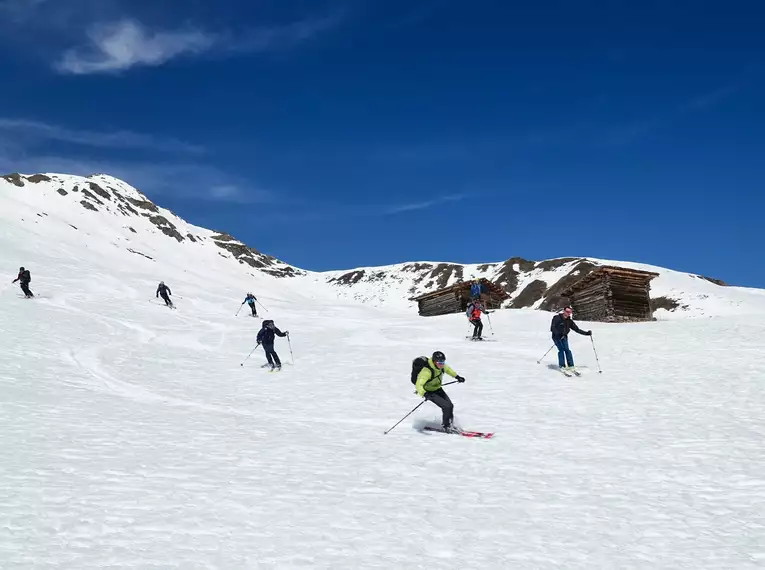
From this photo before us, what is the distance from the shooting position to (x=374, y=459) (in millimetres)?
9148

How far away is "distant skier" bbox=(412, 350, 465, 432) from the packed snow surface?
0.51 meters

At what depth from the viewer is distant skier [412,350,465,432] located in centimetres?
1130

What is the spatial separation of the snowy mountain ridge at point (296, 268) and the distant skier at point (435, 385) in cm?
5853

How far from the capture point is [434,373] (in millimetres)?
11398

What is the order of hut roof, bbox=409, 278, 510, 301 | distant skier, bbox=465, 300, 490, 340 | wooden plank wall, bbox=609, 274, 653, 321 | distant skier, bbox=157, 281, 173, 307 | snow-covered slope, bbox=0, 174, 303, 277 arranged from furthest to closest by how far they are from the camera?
snow-covered slope, bbox=0, 174, 303, 277 → hut roof, bbox=409, 278, 510, 301 → wooden plank wall, bbox=609, 274, 653, 321 → distant skier, bbox=157, 281, 173, 307 → distant skier, bbox=465, 300, 490, 340

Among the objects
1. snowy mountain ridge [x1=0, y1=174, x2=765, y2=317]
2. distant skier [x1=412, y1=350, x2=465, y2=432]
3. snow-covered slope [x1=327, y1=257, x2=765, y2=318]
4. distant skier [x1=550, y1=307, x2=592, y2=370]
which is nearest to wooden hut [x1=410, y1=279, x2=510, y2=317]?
distant skier [x1=550, y1=307, x2=592, y2=370]

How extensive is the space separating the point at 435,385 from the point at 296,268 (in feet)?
535

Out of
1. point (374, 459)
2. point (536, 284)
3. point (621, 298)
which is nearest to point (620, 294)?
point (621, 298)

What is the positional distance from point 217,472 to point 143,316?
24801 millimetres

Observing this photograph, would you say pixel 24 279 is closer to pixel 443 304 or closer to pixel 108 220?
pixel 443 304

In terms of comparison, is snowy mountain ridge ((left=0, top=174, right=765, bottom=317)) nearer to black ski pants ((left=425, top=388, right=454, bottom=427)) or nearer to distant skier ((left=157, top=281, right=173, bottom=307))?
distant skier ((left=157, top=281, right=173, bottom=307))

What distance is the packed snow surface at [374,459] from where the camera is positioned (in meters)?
5.70

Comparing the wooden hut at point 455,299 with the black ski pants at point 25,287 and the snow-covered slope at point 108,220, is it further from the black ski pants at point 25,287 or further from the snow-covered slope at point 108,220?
the snow-covered slope at point 108,220

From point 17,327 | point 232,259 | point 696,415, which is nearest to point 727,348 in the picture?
point 696,415
